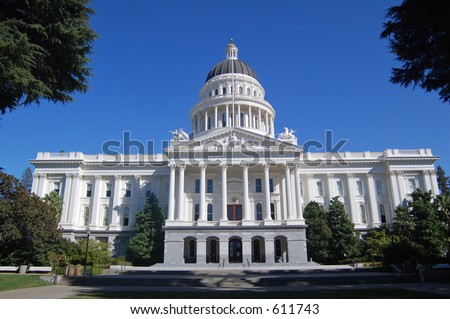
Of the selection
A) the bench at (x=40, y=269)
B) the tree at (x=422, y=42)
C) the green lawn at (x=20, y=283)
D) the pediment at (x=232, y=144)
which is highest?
the pediment at (x=232, y=144)

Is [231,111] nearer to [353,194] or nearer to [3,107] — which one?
[353,194]

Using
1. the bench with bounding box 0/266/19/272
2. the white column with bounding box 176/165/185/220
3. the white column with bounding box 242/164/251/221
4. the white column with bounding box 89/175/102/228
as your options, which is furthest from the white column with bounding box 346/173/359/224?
the bench with bounding box 0/266/19/272

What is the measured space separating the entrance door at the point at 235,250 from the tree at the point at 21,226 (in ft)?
70.4

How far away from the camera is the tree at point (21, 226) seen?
33.1m

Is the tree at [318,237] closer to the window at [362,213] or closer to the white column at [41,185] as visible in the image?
the window at [362,213]

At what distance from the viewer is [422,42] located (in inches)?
648

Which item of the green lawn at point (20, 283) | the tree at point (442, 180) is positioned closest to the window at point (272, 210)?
the green lawn at point (20, 283)

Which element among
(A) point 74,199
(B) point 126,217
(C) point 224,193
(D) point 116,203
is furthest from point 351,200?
(A) point 74,199

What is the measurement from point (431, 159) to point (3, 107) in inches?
2187

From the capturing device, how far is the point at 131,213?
53.4 metres

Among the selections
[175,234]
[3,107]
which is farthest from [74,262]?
[3,107]

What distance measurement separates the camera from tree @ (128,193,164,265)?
4428cm

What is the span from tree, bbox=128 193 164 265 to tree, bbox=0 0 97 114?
28919 millimetres

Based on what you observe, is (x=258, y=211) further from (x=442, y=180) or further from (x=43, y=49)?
(x=442, y=180)
